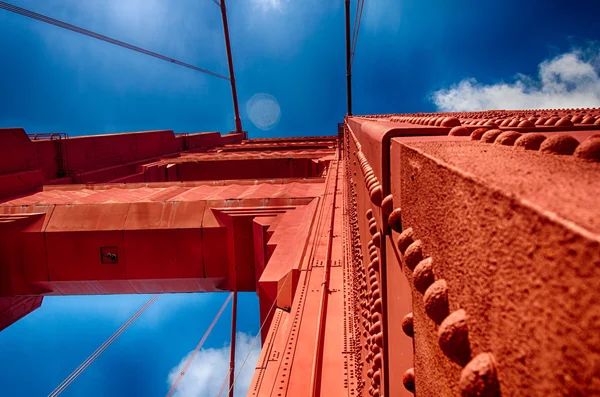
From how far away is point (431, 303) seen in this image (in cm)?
75

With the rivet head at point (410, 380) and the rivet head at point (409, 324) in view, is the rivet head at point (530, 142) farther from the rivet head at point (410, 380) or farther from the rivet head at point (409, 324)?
the rivet head at point (410, 380)

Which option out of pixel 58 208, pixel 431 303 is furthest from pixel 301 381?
pixel 58 208

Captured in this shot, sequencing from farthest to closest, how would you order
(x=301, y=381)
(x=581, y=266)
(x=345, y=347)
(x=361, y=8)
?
(x=361, y=8) < (x=345, y=347) < (x=301, y=381) < (x=581, y=266)

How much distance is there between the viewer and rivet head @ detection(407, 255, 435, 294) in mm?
835

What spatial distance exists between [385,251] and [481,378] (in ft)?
3.71

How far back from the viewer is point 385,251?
5.50ft

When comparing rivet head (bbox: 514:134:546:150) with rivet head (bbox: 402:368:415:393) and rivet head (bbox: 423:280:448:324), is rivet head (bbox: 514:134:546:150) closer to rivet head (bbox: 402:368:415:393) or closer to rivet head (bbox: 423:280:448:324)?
rivet head (bbox: 423:280:448:324)

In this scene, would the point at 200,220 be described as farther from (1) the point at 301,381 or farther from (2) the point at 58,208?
(1) the point at 301,381

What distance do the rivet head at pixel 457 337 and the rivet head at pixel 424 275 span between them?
161 mm

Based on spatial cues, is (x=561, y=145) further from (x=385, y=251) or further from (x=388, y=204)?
(x=385, y=251)

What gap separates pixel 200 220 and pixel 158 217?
674 mm

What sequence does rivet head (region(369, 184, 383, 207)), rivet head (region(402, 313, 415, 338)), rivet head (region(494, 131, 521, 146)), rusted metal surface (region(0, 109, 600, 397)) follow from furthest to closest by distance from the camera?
rivet head (region(369, 184, 383, 207)), rivet head (region(402, 313, 415, 338)), rivet head (region(494, 131, 521, 146)), rusted metal surface (region(0, 109, 600, 397))

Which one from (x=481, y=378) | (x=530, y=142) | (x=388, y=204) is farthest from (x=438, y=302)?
(x=388, y=204)

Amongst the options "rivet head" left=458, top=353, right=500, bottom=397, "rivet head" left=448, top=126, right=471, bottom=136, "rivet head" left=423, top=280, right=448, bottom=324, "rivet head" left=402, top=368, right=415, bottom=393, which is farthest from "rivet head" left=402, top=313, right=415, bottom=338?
"rivet head" left=448, top=126, right=471, bottom=136
